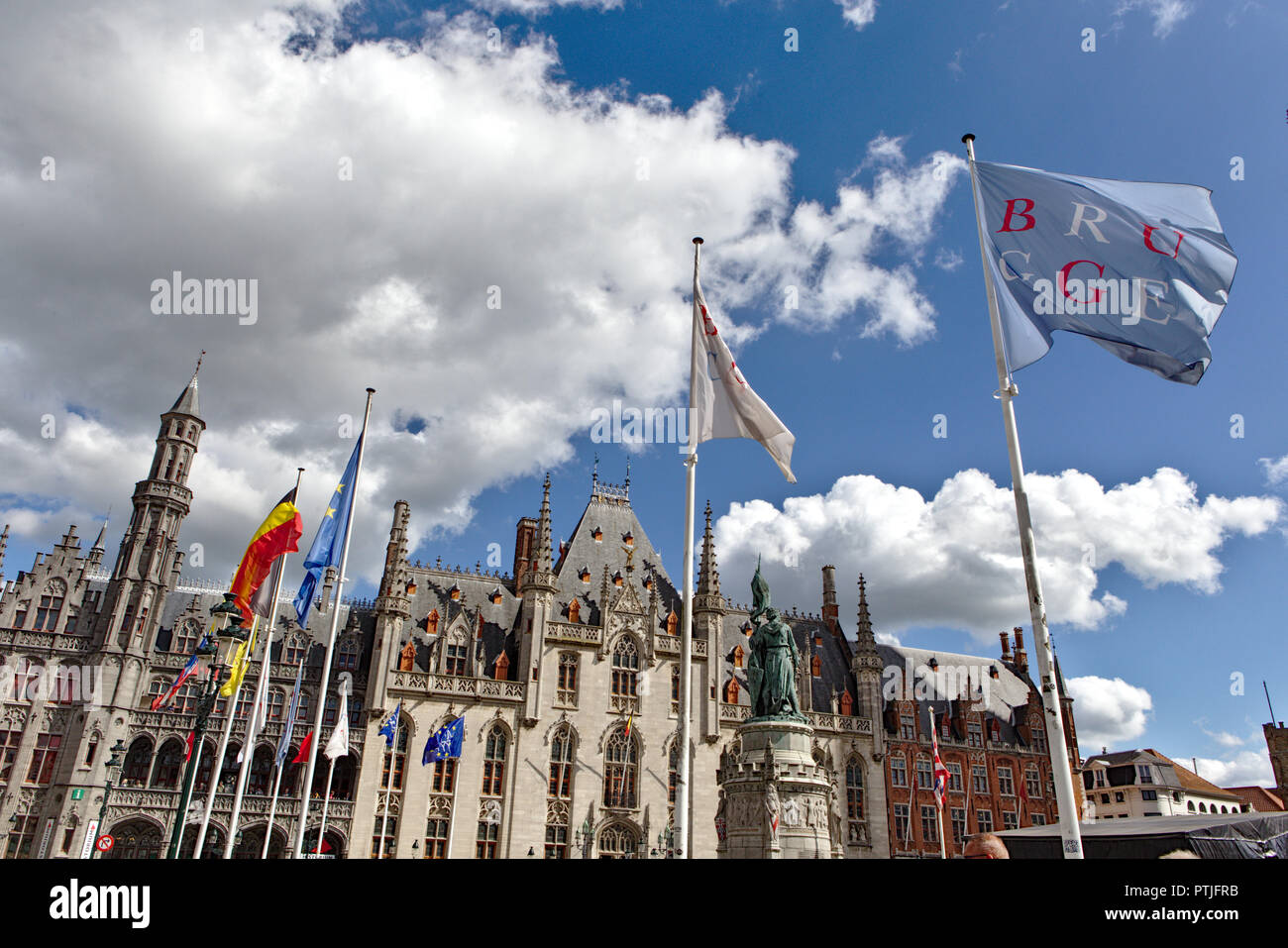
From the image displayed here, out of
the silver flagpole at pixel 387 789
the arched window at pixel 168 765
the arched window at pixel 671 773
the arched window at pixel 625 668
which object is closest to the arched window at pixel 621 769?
the arched window at pixel 671 773

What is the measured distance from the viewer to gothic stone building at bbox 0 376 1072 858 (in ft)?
135

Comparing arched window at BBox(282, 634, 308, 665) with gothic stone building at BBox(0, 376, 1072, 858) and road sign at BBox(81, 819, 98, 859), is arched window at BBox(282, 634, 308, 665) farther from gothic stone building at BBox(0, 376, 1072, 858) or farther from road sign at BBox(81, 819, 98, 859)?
road sign at BBox(81, 819, 98, 859)

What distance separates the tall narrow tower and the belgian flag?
26583mm

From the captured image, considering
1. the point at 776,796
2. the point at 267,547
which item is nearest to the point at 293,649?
the point at 267,547

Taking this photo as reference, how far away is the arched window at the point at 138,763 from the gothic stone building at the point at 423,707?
0.10 meters

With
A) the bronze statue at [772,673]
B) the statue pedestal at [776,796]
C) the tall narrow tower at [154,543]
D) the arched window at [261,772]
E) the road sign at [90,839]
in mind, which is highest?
the tall narrow tower at [154,543]

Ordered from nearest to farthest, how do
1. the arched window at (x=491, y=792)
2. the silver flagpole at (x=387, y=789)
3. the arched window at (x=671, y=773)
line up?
1. the silver flagpole at (x=387, y=789)
2. the arched window at (x=491, y=792)
3. the arched window at (x=671, y=773)

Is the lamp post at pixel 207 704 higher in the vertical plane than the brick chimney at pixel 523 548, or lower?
lower

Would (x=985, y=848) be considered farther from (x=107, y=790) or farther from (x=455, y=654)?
(x=455, y=654)

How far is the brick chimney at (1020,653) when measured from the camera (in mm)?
65812

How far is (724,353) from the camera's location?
16953 millimetres

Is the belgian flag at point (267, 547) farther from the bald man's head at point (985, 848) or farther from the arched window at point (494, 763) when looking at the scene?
the arched window at point (494, 763)

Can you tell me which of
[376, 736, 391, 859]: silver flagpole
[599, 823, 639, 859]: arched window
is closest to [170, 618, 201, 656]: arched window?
[376, 736, 391, 859]: silver flagpole
